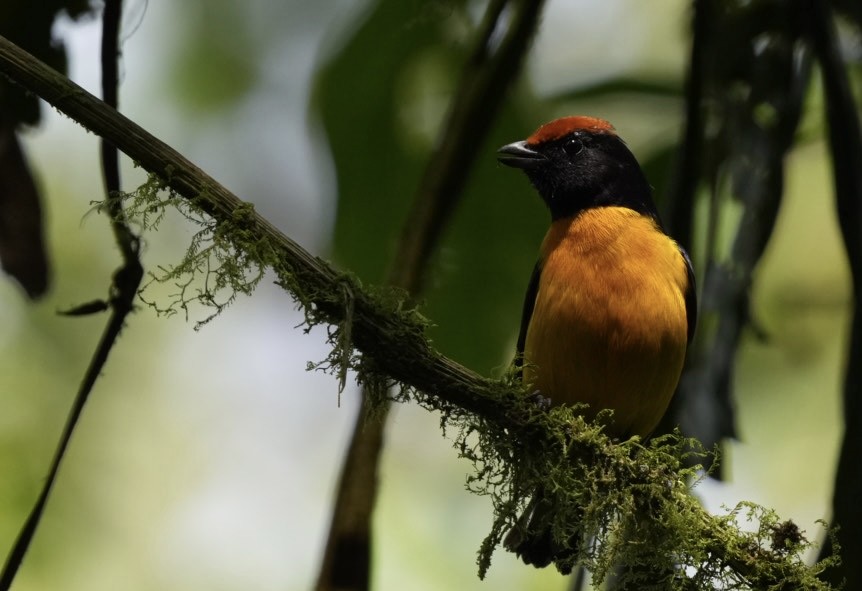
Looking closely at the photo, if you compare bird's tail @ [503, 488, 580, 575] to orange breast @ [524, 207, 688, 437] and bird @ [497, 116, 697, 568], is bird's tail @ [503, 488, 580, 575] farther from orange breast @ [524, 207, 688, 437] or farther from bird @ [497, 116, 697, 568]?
orange breast @ [524, 207, 688, 437]

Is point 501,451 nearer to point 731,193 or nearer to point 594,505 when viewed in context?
point 594,505

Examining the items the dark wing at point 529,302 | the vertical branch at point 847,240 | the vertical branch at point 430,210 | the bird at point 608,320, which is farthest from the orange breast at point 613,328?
the vertical branch at point 847,240

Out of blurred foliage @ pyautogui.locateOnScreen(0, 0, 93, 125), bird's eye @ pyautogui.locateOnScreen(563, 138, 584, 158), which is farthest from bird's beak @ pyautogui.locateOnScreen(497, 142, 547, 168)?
blurred foliage @ pyautogui.locateOnScreen(0, 0, 93, 125)

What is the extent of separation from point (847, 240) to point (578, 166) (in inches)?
47.4

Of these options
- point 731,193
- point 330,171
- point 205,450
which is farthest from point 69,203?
point 731,193

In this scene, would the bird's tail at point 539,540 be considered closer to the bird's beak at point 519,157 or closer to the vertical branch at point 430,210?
the vertical branch at point 430,210

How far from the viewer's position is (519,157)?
159 inches

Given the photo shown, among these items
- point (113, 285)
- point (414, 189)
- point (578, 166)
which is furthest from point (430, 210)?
point (113, 285)

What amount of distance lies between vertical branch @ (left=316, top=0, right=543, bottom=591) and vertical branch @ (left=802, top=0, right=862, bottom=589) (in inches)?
41.6

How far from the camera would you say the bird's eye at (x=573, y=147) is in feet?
13.3

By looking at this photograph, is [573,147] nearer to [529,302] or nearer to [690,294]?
[529,302]

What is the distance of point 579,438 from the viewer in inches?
104

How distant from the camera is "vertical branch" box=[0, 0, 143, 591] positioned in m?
2.34

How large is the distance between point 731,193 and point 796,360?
2362mm
